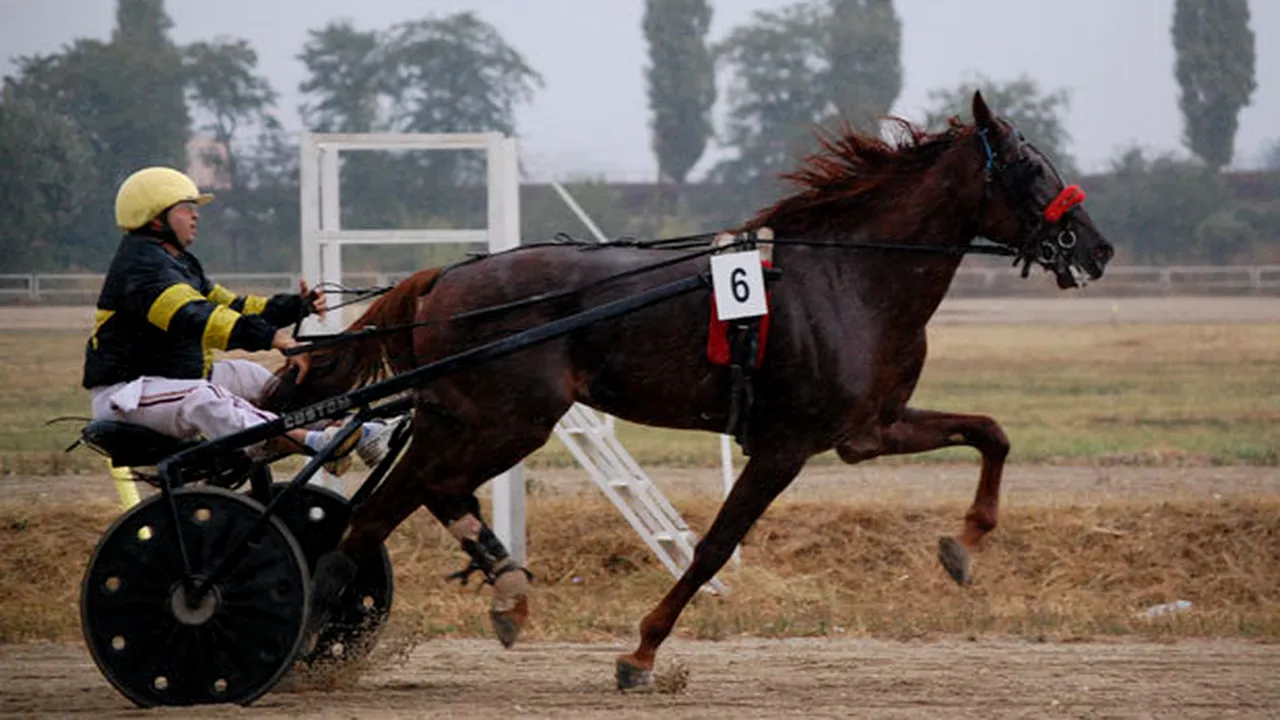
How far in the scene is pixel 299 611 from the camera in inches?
303

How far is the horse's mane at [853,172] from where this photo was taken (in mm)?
8609

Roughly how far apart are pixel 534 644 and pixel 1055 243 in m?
3.28

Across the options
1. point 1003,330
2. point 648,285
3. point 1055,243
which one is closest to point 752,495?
point 648,285

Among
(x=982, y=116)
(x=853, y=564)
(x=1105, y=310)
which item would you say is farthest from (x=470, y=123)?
(x=982, y=116)

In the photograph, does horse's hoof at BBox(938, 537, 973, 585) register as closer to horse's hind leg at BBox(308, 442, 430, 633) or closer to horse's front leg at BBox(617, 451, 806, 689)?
horse's front leg at BBox(617, 451, 806, 689)

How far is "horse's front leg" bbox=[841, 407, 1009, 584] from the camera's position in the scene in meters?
9.02

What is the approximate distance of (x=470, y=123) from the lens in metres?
36.2

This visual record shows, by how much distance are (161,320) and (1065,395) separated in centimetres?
1793

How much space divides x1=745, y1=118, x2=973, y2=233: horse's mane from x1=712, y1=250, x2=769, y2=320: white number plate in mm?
592

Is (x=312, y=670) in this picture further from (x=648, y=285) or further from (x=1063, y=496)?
(x=1063, y=496)

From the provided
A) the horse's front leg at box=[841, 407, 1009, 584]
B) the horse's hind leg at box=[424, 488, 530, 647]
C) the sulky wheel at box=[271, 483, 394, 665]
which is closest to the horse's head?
the horse's front leg at box=[841, 407, 1009, 584]

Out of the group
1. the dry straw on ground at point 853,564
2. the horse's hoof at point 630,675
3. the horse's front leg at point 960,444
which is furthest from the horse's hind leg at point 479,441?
the dry straw on ground at point 853,564

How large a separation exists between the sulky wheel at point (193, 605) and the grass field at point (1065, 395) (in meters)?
8.26

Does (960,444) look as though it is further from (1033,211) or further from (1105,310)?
(1105,310)
